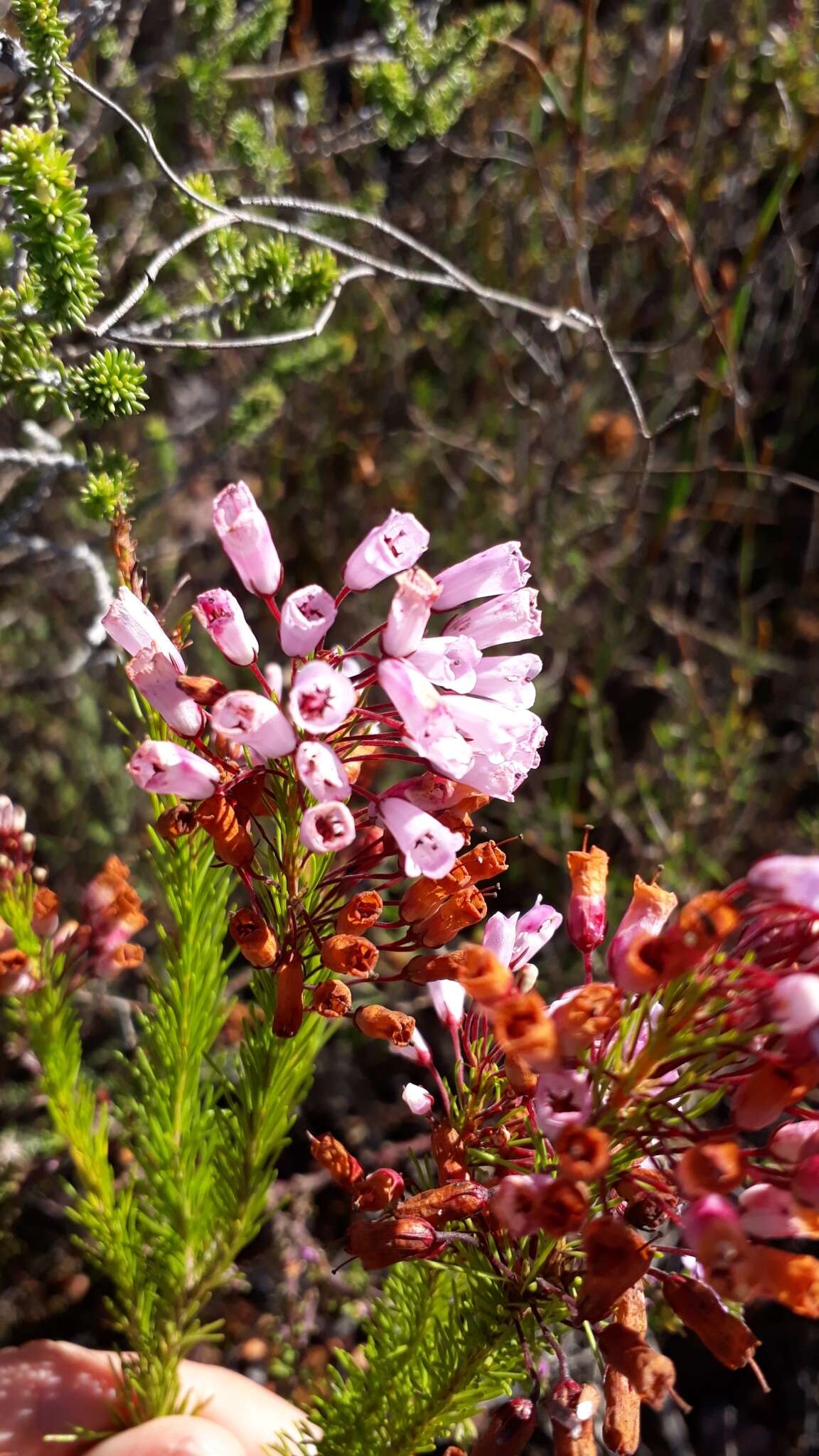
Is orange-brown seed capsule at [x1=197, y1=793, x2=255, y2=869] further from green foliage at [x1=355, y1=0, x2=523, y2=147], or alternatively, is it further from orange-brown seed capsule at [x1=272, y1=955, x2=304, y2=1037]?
green foliage at [x1=355, y1=0, x2=523, y2=147]

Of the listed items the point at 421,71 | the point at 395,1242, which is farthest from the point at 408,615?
the point at 421,71

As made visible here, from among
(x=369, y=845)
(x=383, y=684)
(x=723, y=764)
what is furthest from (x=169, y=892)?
(x=723, y=764)

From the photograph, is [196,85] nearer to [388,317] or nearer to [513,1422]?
[388,317]

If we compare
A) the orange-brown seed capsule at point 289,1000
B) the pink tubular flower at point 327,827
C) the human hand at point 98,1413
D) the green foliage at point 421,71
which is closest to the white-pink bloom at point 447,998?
the orange-brown seed capsule at point 289,1000

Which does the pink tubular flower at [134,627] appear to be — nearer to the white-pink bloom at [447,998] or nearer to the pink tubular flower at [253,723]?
the pink tubular flower at [253,723]

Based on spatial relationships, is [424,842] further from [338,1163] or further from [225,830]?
[338,1163]

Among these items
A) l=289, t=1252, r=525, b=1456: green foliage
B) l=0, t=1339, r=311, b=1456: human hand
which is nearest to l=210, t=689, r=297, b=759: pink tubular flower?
l=289, t=1252, r=525, b=1456: green foliage

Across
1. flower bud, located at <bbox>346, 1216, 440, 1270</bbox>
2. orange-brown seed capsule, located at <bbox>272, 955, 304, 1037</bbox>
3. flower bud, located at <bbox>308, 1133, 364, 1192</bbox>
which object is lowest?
flower bud, located at <bbox>308, 1133, 364, 1192</bbox>
